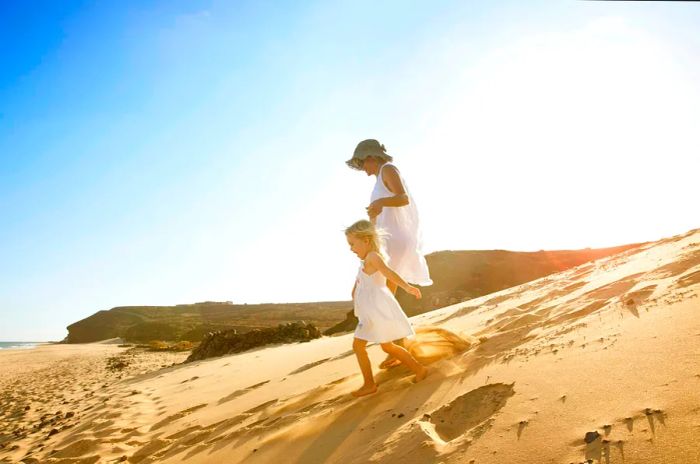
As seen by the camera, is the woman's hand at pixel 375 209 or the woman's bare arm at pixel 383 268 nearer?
the woman's bare arm at pixel 383 268

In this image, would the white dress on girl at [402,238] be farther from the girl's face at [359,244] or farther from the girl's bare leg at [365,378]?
the girl's bare leg at [365,378]

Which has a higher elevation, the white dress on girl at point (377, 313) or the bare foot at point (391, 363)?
the white dress on girl at point (377, 313)

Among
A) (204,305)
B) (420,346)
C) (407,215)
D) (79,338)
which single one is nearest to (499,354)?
(420,346)

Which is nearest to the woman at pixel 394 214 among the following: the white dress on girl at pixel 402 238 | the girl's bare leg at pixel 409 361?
the white dress on girl at pixel 402 238

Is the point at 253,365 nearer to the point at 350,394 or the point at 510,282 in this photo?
the point at 350,394

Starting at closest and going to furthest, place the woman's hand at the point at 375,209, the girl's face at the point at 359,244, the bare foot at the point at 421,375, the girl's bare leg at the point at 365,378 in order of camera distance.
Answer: the bare foot at the point at 421,375
the girl's bare leg at the point at 365,378
the girl's face at the point at 359,244
the woman's hand at the point at 375,209

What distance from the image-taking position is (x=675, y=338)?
73.7 inches

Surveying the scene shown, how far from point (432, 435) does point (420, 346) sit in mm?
1436

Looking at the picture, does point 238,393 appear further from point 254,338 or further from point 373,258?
point 254,338

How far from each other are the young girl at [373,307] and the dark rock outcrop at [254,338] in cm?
772

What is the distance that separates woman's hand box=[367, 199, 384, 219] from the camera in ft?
11.3

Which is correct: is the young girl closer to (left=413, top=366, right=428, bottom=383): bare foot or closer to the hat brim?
(left=413, top=366, right=428, bottom=383): bare foot

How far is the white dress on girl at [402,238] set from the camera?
356cm

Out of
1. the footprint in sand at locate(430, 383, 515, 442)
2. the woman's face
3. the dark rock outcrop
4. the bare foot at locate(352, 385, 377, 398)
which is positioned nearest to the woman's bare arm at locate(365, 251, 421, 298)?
the bare foot at locate(352, 385, 377, 398)
